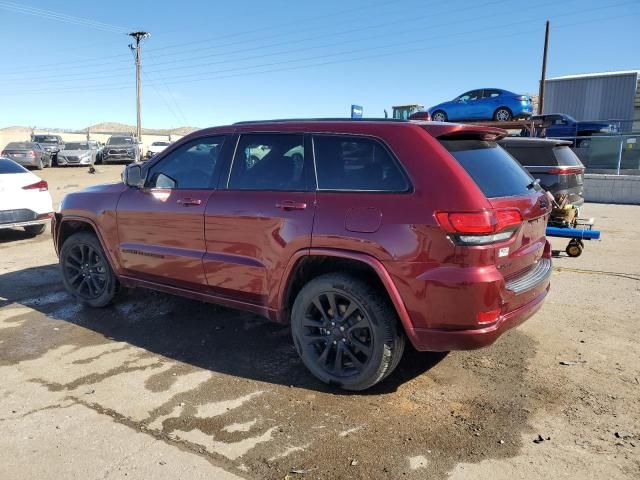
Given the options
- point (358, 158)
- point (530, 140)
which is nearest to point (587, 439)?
point (358, 158)

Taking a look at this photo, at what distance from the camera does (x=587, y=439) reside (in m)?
3.01

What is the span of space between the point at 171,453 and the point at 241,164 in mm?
2210

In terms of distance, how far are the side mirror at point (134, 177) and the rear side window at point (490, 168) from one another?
277 centimetres

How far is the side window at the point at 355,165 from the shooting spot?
3369mm

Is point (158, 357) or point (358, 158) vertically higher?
point (358, 158)

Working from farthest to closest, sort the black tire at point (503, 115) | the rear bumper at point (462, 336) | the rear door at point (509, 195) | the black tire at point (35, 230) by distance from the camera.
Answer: the black tire at point (503, 115), the black tire at point (35, 230), the rear door at point (509, 195), the rear bumper at point (462, 336)

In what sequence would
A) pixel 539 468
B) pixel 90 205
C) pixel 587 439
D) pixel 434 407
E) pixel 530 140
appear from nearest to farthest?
pixel 539 468
pixel 587 439
pixel 434 407
pixel 90 205
pixel 530 140

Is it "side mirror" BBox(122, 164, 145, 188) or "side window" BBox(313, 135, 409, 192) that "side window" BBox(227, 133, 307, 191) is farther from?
"side mirror" BBox(122, 164, 145, 188)

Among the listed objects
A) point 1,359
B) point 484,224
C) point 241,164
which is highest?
point 241,164

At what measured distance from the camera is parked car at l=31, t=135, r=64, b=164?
29.5 meters

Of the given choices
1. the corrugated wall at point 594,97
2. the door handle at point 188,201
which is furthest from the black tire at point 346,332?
the corrugated wall at point 594,97

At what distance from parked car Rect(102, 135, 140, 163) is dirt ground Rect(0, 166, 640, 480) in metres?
27.0

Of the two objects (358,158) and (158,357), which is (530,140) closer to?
(358,158)

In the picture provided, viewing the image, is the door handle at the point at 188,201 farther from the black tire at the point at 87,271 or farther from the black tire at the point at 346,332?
the black tire at the point at 87,271
